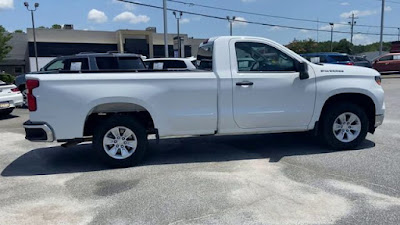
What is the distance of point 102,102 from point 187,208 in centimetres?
222

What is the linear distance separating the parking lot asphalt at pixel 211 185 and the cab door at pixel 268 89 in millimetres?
653

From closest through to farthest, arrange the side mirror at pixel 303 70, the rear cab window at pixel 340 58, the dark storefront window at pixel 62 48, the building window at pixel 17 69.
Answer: the side mirror at pixel 303 70
the rear cab window at pixel 340 58
the dark storefront window at pixel 62 48
the building window at pixel 17 69

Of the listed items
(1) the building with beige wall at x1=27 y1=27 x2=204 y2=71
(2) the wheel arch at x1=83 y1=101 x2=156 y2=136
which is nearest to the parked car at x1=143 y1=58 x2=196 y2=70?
(2) the wheel arch at x1=83 y1=101 x2=156 y2=136

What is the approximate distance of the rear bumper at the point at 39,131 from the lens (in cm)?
548

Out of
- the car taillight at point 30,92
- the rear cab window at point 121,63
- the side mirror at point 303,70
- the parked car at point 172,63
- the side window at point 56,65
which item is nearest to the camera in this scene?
the car taillight at point 30,92

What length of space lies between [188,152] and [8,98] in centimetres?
761

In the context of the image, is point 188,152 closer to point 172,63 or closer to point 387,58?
point 172,63

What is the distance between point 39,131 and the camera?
18.1ft

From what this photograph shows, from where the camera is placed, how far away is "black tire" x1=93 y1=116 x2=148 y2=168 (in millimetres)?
5727

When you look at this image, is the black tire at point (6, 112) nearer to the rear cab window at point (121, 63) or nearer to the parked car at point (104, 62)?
the parked car at point (104, 62)

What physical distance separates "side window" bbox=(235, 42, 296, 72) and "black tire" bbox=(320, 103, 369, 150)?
106cm

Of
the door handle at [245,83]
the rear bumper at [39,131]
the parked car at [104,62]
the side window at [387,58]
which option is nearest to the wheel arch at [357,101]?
the door handle at [245,83]

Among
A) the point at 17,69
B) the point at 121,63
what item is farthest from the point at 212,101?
the point at 17,69

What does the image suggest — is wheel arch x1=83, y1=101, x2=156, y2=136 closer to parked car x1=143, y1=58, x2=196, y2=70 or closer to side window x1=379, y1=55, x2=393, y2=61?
parked car x1=143, y1=58, x2=196, y2=70
